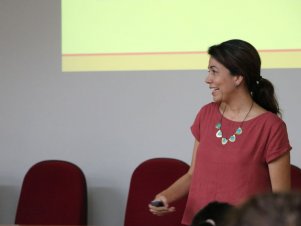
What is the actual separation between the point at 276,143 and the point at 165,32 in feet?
4.94

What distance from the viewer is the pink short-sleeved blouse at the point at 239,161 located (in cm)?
185

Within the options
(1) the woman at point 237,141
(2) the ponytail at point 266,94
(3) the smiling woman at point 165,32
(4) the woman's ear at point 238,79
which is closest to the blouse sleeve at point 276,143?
(1) the woman at point 237,141

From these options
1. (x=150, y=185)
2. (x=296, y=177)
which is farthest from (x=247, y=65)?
(x=150, y=185)

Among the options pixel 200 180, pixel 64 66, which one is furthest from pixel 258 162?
pixel 64 66

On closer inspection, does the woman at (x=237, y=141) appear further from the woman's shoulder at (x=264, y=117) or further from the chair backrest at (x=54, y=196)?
the chair backrest at (x=54, y=196)

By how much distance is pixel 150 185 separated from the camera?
2.88 metres

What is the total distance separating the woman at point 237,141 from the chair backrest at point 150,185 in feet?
2.75

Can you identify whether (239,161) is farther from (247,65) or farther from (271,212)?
(271,212)

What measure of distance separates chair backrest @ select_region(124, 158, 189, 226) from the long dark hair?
1009mm

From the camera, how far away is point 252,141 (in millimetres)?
1858

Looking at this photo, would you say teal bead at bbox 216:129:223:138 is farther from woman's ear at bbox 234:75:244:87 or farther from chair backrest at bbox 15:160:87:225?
chair backrest at bbox 15:160:87:225

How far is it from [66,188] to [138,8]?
4.08ft

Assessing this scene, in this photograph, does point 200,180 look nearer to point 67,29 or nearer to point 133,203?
point 133,203

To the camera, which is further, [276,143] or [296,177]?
[296,177]
